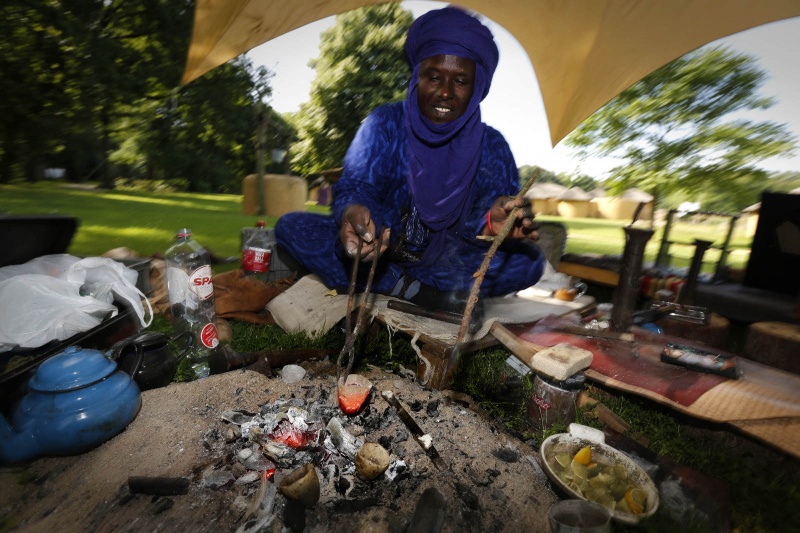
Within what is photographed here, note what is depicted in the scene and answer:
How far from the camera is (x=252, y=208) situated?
13312 mm

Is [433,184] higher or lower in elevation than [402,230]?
higher

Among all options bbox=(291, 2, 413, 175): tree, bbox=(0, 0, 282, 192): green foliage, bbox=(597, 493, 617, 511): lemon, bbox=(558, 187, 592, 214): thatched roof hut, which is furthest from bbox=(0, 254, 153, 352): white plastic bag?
bbox=(558, 187, 592, 214): thatched roof hut

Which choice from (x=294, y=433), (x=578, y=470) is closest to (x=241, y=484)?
(x=294, y=433)

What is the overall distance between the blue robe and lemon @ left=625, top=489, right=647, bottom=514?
1638 millimetres

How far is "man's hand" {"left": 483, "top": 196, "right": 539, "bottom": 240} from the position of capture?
5.55 feet

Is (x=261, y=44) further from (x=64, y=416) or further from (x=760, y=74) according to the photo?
(x=760, y=74)

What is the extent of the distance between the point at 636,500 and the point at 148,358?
2.43 m

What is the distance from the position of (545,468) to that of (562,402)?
47cm

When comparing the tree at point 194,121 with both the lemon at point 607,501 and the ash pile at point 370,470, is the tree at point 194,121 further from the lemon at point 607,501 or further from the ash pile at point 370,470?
the lemon at point 607,501

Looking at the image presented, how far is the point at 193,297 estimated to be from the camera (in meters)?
2.45

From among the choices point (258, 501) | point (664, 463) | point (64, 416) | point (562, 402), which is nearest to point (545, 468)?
point (562, 402)

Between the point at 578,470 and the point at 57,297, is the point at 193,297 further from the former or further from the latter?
the point at 578,470

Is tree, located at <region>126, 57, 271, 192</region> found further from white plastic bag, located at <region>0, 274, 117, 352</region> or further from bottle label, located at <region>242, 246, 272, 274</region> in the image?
white plastic bag, located at <region>0, 274, 117, 352</region>

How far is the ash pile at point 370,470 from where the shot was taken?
142 cm
